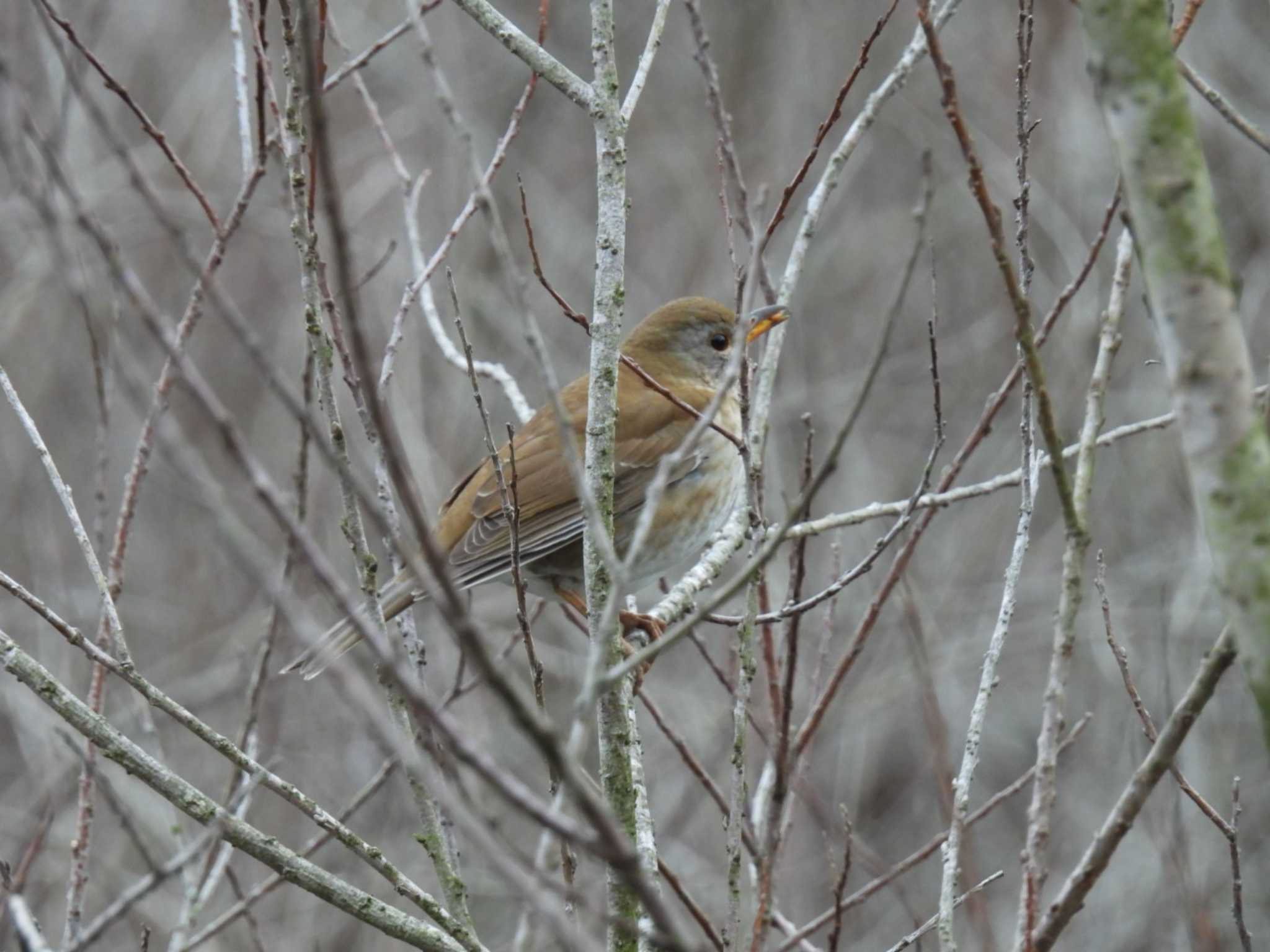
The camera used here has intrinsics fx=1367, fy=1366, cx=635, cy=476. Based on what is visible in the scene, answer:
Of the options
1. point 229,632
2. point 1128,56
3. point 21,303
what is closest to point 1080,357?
point 229,632

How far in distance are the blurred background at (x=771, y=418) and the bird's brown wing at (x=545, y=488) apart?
1.20 metres

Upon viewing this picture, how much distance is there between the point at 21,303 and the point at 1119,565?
6.95 meters

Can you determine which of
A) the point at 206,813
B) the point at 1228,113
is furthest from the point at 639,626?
the point at 1228,113

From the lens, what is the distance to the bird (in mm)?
5215

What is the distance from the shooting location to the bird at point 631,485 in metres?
5.21

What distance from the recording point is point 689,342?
6219 mm

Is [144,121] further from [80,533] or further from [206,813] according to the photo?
[206,813]

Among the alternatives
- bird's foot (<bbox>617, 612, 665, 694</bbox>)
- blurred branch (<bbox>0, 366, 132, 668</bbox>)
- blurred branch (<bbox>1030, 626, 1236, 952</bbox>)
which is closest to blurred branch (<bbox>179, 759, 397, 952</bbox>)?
blurred branch (<bbox>0, 366, 132, 668</bbox>)

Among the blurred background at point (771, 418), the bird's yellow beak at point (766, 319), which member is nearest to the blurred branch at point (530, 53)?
the bird's yellow beak at point (766, 319)

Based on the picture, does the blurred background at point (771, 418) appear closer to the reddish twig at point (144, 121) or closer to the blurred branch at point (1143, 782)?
the reddish twig at point (144, 121)

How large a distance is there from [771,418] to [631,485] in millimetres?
1457

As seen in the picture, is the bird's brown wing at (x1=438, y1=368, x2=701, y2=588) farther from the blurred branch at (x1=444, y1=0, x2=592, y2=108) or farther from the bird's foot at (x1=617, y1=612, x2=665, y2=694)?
the blurred branch at (x1=444, y1=0, x2=592, y2=108)

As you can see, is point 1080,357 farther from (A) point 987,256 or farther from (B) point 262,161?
(B) point 262,161

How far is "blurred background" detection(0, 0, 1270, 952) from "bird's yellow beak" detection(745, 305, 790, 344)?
2033 millimetres
